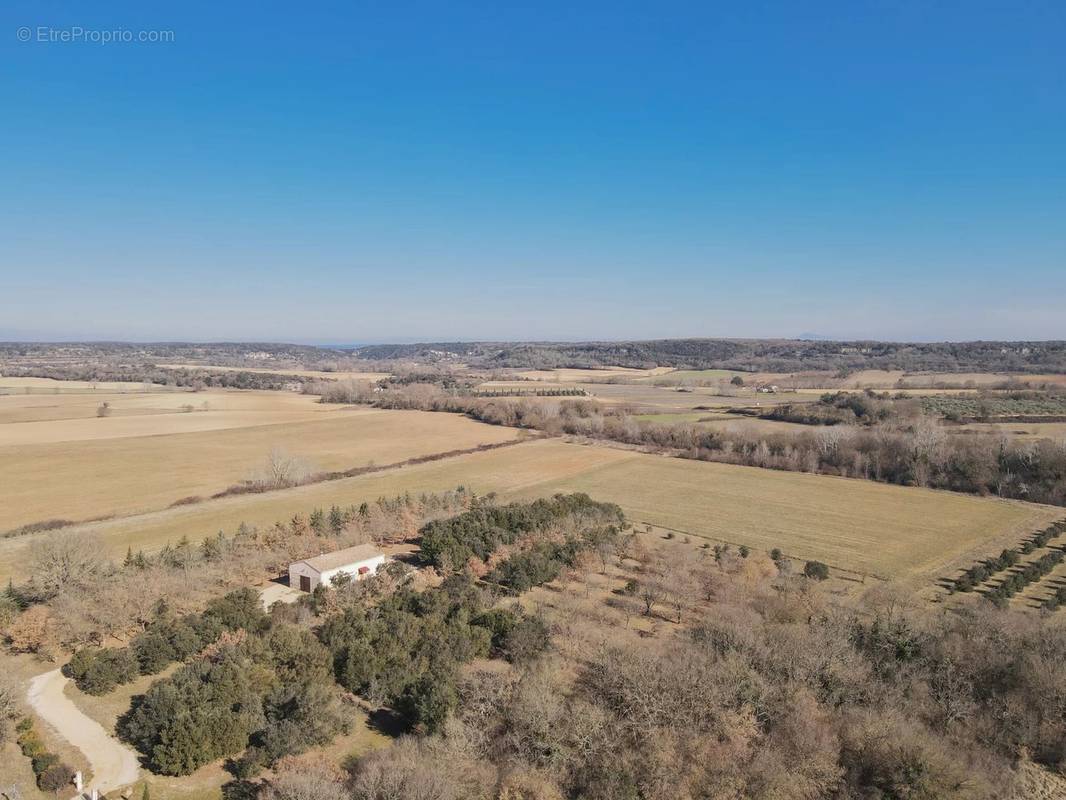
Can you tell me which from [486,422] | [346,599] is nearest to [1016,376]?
[486,422]

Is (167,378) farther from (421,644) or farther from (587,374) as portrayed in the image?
(421,644)

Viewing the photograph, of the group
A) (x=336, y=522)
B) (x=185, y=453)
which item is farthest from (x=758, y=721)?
(x=185, y=453)

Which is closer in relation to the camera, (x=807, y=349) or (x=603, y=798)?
(x=603, y=798)

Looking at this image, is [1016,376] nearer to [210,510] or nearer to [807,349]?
[807,349]

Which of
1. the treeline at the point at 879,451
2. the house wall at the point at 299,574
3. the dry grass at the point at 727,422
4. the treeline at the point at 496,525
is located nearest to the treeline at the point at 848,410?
the dry grass at the point at 727,422

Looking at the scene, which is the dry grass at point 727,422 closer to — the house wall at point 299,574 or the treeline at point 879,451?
the treeline at point 879,451

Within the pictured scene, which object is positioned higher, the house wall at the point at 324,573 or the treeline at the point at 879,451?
the treeline at the point at 879,451

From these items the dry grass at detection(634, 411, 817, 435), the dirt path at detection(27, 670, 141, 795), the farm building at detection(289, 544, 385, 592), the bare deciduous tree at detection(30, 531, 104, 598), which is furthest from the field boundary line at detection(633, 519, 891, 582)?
the bare deciduous tree at detection(30, 531, 104, 598)

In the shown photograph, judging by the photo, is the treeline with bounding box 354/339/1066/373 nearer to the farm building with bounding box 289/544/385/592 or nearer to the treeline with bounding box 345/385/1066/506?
the treeline with bounding box 345/385/1066/506
